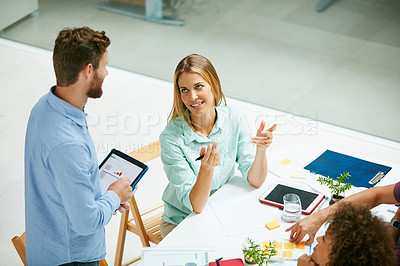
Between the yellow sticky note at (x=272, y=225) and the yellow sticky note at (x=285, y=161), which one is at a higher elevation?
the yellow sticky note at (x=272, y=225)

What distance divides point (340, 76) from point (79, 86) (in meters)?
3.54

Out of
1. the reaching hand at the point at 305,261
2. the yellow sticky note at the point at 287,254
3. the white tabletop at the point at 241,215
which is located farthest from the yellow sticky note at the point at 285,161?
the reaching hand at the point at 305,261

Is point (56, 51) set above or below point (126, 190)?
above

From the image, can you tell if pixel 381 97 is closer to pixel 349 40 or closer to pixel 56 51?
pixel 349 40

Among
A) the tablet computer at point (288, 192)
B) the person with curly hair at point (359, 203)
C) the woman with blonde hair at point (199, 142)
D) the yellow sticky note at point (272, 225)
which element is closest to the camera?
the person with curly hair at point (359, 203)

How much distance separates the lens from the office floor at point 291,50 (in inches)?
198

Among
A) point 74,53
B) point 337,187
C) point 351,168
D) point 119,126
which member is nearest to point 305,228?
point 337,187

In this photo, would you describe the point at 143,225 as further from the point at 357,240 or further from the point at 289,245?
the point at 357,240

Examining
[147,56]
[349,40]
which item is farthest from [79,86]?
[147,56]

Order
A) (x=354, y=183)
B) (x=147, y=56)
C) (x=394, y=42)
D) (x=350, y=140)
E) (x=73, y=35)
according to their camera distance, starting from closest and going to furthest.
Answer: (x=73, y=35) → (x=354, y=183) → (x=394, y=42) → (x=350, y=140) → (x=147, y=56)

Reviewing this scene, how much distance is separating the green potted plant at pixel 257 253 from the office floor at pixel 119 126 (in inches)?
58.6

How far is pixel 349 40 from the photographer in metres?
5.09

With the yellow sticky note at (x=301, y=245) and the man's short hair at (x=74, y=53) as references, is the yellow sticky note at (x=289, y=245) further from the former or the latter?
the man's short hair at (x=74, y=53)

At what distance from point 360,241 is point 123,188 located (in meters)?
1.03
